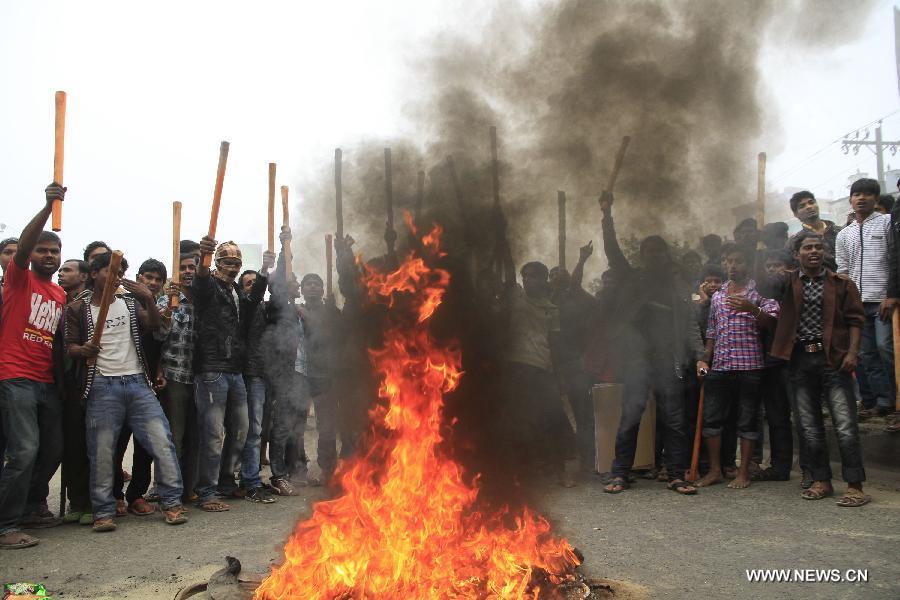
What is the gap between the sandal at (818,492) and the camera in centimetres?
581

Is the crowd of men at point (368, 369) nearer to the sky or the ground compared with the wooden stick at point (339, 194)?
nearer to the ground

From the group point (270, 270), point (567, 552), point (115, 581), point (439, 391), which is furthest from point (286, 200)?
point (567, 552)

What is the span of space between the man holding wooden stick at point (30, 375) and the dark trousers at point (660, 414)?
509 cm

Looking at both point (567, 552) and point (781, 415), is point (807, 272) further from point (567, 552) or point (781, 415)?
point (567, 552)

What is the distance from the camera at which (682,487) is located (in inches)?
251

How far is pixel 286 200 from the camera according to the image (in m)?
6.49

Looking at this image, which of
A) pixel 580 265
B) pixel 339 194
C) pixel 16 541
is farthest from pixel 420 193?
pixel 16 541

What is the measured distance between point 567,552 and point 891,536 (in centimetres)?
246

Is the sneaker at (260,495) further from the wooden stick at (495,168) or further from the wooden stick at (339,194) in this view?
the wooden stick at (495,168)

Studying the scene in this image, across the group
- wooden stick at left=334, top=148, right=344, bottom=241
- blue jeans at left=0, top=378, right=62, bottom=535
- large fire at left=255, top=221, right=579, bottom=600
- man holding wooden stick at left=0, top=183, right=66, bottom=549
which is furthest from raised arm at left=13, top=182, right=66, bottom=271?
large fire at left=255, top=221, right=579, bottom=600

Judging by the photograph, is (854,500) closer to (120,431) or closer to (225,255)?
(225,255)

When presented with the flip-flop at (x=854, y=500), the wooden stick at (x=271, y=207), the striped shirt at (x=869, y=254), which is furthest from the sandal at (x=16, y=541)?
the striped shirt at (x=869, y=254)

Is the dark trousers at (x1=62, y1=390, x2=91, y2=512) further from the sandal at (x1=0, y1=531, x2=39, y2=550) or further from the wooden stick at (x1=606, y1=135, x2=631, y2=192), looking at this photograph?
the wooden stick at (x1=606, y1=135, x2=631, y2=192)

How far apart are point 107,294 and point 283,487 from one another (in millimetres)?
2599
